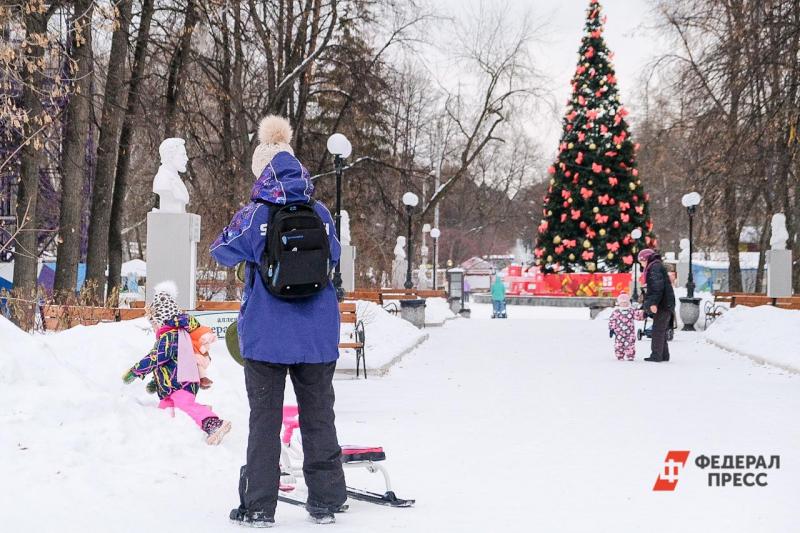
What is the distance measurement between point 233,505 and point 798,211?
2459cm

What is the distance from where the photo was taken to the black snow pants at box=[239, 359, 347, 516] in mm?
5070

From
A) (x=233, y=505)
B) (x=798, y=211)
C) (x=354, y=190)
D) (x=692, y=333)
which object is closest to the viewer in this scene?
(x=233, y=505)

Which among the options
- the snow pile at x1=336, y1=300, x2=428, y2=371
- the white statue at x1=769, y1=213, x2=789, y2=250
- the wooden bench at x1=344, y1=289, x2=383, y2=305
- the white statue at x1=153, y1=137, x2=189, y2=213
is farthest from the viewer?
the white statue at x1=769, y1=213, x2=789, y2=250

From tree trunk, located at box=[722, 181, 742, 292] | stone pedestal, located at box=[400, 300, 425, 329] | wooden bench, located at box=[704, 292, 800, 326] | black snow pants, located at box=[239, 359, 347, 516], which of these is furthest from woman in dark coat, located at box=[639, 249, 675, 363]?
tree trunk, located at box=[722, 181, 742, 292]

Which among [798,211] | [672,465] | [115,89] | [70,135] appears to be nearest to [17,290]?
[70,135]

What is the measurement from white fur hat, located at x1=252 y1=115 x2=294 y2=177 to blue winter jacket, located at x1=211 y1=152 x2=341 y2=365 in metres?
0.24

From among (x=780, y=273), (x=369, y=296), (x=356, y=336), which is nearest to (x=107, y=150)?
(x=356, y=336)

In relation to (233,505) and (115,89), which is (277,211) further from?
(115,89)

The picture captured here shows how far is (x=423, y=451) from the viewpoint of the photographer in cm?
775

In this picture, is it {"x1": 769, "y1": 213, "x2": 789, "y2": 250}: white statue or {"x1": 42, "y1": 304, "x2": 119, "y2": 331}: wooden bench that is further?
{"x1": 769, "y1": 213, "x2": 789, "y2": 250}: white statue

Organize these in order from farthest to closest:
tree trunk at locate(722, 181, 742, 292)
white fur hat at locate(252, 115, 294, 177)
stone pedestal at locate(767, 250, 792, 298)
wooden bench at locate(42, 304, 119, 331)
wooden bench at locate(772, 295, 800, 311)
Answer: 1. tree trunk at locate(722, 181, 742, 292)
2. stone pedestal at locate(767, 250, 792, 298)
3. wooden bench at locate(772, 295, 800, 311)
4. wooden bench at locate(42, 304, 119, 331)
5. white fur hat at locate(252, 115, 294, 177)

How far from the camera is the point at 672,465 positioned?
23.4 ft

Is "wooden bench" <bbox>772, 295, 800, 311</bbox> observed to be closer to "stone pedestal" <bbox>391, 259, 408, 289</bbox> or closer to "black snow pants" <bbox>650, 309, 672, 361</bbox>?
"black snow pants" <bbox>650, 309, 672, 361</bbox>

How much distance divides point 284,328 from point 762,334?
15.2 meters
